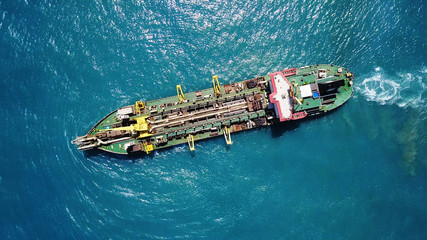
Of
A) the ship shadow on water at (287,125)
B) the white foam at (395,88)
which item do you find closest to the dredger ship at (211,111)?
the ship shadow on water at (287,125)

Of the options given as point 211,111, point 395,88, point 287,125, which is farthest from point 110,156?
point 395,88

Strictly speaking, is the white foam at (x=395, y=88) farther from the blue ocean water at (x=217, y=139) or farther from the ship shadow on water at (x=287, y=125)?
the ship shadow on water at (x=287, y=125)

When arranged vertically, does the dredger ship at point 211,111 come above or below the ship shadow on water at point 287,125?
above

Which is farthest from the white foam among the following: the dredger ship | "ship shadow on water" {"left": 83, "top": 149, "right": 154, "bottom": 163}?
"ship shadow on water" {"left": 83, "top": 149, "right": 154, "bottom": 163}

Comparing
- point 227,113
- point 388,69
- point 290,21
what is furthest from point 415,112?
point 227,113

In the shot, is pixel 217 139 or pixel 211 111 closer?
pixel 211 111

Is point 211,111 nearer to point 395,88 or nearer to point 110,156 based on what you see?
point 110,156
